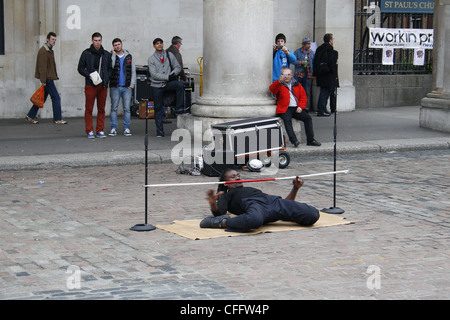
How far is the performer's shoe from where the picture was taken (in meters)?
8.91

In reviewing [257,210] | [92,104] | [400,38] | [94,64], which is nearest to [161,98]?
[92,104]

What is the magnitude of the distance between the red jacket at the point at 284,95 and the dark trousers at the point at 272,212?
5748 millimetres

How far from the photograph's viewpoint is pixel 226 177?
9.08 m

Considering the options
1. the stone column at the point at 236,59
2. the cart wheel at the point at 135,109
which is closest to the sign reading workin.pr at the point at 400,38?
the cart wheel at the point at 135,109

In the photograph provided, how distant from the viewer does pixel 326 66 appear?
19.7m

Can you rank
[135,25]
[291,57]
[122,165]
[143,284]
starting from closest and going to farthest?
[143,284] → [122,165] → [291,57] → [135,25]

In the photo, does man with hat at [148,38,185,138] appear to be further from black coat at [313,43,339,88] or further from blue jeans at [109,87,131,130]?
black coat at [313,43,339,88]

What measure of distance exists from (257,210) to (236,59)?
250 inches

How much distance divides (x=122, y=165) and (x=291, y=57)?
5.85 metres

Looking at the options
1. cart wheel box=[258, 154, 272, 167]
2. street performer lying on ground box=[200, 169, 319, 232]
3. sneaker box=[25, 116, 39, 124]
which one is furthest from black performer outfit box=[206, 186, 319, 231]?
sneaker box=[25, 116, 39, 124]

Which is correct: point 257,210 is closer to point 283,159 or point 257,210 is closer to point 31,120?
point 283,159
